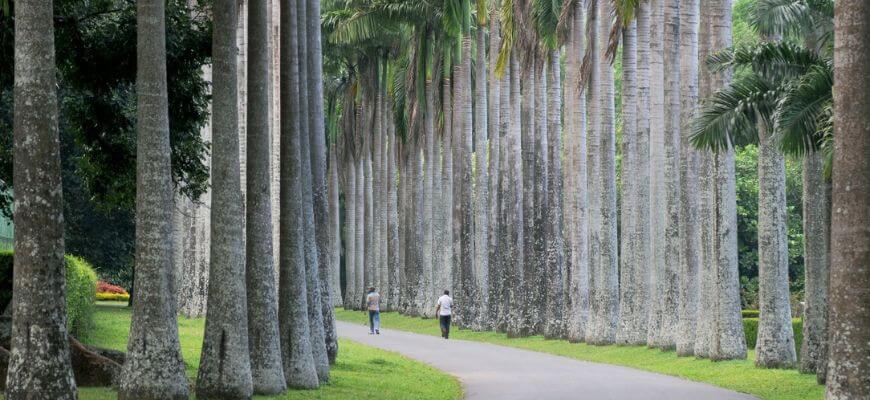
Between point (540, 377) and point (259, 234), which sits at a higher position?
point (259, 234)

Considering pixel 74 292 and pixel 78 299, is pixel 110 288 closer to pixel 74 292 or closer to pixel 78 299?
pixel 78 299

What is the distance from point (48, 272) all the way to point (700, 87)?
17.3m

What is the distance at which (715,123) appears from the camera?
21516 mm

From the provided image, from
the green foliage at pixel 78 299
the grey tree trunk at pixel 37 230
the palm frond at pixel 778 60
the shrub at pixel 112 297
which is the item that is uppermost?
the palm frond at pixel 778 60

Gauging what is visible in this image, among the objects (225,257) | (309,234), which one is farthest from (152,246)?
(309,234)

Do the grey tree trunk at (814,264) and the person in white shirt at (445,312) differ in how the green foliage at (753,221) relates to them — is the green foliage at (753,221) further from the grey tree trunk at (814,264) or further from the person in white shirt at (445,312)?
the grey tree trunk at (814,264)

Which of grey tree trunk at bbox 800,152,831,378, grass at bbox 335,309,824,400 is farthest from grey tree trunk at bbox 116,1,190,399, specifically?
grey tree trunk at bbox 800,152,831,378

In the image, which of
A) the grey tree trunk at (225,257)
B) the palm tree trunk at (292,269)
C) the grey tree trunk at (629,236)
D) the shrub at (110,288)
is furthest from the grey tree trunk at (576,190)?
the shrub at (110,288)

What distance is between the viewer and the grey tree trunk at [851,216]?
1395 cm

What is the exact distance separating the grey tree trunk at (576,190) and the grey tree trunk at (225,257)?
19762mm

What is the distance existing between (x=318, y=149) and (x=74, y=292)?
17.5 feet

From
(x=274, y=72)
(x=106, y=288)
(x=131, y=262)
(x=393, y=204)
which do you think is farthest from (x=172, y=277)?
(x=106, y=288)

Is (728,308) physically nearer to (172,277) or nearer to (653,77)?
(653,77)

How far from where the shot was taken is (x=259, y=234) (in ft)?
60.8
